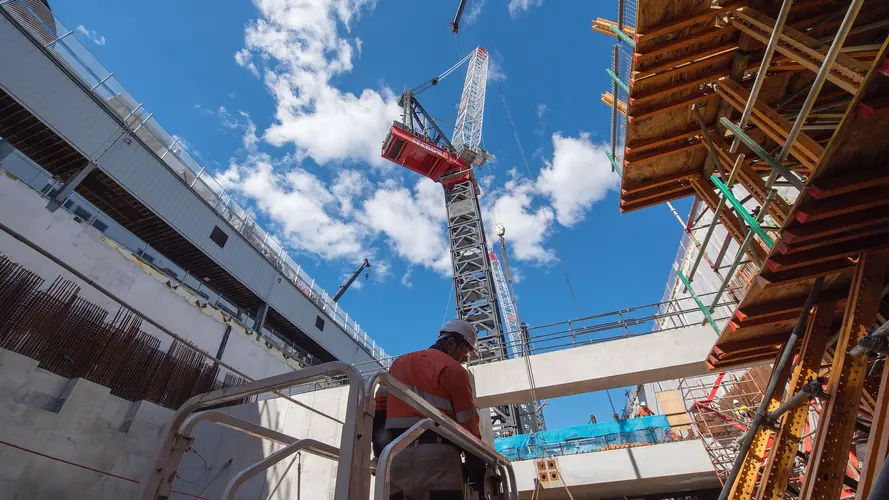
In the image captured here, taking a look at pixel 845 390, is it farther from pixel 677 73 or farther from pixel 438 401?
pixel 677 73

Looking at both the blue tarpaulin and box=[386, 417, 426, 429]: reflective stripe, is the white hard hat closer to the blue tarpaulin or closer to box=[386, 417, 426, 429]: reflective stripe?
box=[386, 417, 426, 429]: reflective stripe

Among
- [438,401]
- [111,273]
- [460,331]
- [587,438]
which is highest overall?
[111,273]

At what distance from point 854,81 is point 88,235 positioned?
16612 mm

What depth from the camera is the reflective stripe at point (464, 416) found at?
116 inches

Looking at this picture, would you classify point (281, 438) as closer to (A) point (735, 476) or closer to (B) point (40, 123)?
(A) point (735, 476)

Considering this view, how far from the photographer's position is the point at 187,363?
10.6m

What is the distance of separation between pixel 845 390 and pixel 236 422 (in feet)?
15.5

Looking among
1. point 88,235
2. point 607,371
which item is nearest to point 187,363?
point 88,235

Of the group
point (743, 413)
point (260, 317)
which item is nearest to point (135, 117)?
point (260, 317)

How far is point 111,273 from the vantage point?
12703mm

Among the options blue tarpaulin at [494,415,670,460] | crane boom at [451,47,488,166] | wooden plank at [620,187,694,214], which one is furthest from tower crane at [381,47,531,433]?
wooden plank at [620,187,694,214]

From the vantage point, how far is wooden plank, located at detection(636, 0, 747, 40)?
453 centimetres

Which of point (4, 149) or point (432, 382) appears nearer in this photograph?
point (432, 382)

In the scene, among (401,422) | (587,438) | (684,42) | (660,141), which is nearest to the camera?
(401,422)
